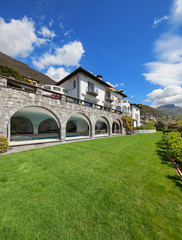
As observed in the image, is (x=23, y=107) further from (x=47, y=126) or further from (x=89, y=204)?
(x=47, y=126)

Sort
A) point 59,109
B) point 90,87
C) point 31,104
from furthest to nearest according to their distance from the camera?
point 90,87
point 59,109
point 31,104

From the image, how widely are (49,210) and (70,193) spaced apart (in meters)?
0.66

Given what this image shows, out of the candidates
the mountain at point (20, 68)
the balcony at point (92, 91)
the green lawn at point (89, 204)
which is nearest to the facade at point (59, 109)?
the balcony at point (92, 91)

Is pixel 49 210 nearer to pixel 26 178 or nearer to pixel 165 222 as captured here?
pixel 26 178

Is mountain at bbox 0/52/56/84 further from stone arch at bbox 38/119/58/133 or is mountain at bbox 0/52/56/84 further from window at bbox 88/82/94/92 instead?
window at bbox 88/82/94/92

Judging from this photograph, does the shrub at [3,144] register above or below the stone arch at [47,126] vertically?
below

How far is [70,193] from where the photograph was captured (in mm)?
2842

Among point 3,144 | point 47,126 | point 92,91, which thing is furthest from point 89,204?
point 47,126

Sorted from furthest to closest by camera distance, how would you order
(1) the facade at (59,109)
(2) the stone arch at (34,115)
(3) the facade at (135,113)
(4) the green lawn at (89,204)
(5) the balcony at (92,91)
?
(3) the facade at (135,113) < (5) the balcony at (92,91) < (2) the stone arch at (34,115) < (1) the facade at (59,109) < (4) the green lawn at (89,204)

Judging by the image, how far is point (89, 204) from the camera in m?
2.48

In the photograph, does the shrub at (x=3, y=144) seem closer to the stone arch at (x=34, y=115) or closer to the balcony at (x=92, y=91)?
the stone arch at (x=34, y=115)

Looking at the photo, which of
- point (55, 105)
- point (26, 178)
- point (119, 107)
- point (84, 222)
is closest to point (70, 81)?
point (55, 105)

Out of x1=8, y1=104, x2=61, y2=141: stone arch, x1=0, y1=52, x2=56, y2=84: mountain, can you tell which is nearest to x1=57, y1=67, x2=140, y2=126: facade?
x1=8, y1=104, x2=61, y2=141: stone arch

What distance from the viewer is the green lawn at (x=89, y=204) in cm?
185
